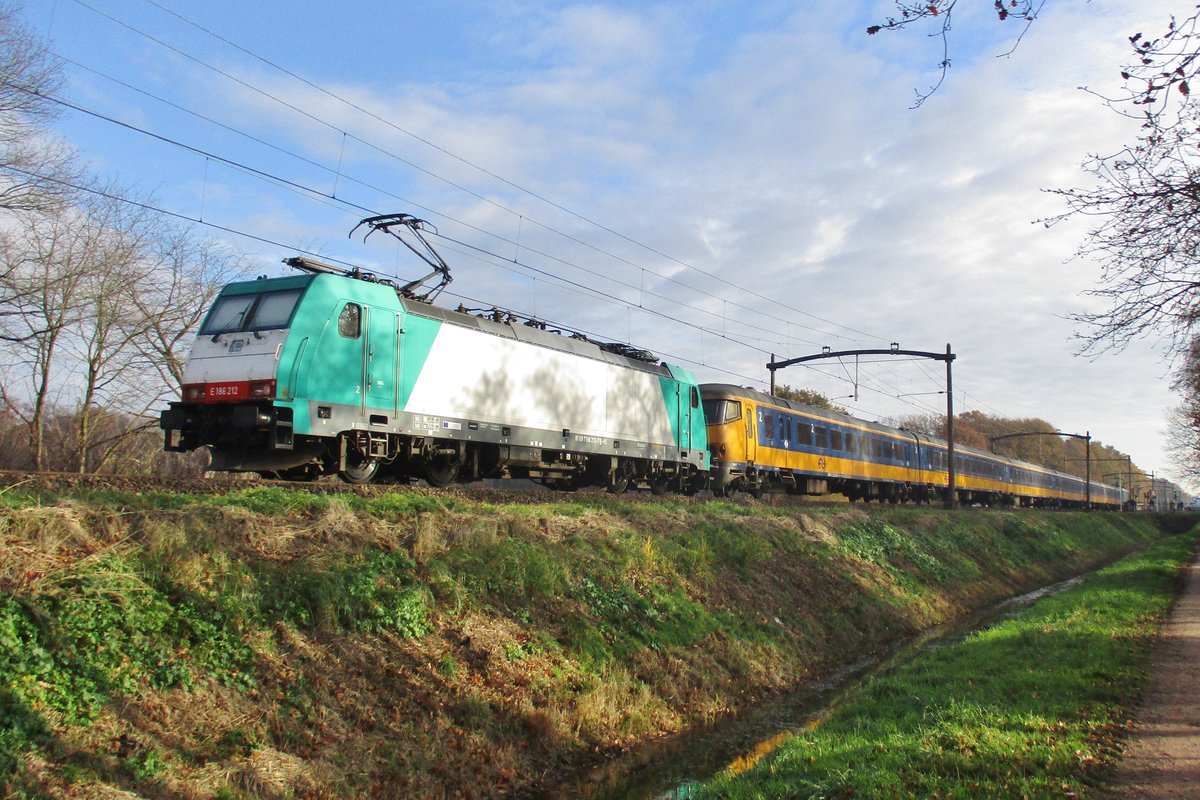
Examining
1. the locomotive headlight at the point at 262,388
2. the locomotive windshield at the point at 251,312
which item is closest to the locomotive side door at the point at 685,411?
the locomotive windshield at the point at 251,312

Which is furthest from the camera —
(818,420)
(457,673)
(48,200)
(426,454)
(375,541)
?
(818,420)

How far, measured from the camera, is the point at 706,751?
9781 mm

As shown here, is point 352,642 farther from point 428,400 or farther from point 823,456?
point 823,456

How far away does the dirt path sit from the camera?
616 centimetres

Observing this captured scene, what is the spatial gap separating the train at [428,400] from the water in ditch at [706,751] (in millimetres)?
6298

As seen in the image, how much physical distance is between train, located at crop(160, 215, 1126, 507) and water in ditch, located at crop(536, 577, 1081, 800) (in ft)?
20.7

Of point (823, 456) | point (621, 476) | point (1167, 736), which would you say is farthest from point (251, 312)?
point (823, 456)

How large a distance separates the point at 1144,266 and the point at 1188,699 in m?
4.96

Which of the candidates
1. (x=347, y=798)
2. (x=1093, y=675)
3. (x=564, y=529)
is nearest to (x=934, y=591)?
(x=1093, y=675)

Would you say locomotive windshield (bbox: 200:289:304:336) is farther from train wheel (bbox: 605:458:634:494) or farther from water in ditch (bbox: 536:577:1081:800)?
train wheel (bbox: 605:458:634:494)

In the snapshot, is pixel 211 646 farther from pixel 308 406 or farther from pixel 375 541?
pixel 308 406

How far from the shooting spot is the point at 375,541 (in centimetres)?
948

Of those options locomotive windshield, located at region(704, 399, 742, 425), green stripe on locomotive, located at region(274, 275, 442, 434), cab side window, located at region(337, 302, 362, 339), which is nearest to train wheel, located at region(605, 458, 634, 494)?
locomotive windshield, located at region(704, 399, 742, 425)

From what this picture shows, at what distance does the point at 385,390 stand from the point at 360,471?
54.6 inches
